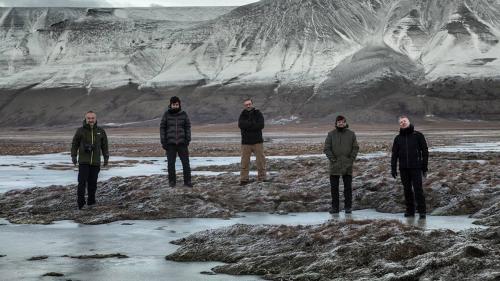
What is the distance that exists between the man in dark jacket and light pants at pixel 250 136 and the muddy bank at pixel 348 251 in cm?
625

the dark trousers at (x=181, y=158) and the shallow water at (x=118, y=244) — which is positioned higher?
the dark trousers at (x=181, y=158)

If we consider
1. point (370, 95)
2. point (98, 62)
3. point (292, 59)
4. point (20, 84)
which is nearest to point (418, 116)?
point (370, 95)

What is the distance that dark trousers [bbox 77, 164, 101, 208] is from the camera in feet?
50.4

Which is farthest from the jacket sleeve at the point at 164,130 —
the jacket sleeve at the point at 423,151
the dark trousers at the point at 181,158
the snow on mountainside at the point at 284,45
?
the snow on mountainside at the point at 284,45

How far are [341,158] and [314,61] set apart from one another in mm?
163342

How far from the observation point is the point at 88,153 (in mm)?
15508

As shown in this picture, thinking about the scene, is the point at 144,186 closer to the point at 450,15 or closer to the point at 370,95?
the point at 370,95

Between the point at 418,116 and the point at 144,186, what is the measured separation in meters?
136

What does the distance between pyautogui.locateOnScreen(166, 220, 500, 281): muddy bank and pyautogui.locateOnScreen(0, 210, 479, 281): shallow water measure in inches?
16.7

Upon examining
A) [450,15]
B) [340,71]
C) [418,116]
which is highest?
[450,15]

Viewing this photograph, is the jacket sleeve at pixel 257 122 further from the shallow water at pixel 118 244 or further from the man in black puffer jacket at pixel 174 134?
the shallow water at pixel 118 244

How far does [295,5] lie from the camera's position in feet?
623

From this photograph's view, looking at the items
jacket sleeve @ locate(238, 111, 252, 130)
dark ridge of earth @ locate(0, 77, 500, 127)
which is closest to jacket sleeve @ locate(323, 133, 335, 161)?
jacket sleeve @ locate(238, 111, 252, 130)

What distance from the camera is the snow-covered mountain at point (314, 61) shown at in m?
159
